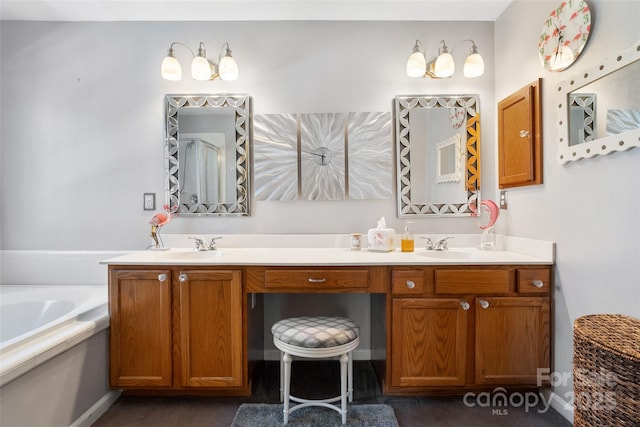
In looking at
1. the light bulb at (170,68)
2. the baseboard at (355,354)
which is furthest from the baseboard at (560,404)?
the light bulb at (170,68)

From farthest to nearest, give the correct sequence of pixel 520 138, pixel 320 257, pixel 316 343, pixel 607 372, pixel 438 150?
pixel 438 150 < pixel 520 138 < pixel 320 257 < pixel 316 343 < pixel 607 372

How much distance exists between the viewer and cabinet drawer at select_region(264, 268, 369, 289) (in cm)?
Result: 161

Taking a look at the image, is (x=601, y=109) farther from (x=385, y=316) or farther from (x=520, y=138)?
(x=385, y=316)

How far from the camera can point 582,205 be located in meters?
1.44

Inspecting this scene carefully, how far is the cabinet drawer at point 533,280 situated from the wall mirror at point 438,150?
0.62m

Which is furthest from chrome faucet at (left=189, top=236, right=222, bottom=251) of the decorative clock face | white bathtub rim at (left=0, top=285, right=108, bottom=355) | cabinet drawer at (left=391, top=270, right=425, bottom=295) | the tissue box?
the decorative clock face

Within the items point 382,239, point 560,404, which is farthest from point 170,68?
point 560,404

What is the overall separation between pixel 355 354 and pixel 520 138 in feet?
5.95

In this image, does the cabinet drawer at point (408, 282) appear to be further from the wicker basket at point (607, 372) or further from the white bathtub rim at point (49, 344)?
the white bathtub rim at point (49, 344)

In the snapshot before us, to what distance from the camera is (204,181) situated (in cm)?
214

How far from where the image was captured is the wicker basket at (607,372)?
0.88 metres

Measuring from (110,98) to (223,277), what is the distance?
5.34ft

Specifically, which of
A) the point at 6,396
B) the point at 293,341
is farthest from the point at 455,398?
the point at 6,396

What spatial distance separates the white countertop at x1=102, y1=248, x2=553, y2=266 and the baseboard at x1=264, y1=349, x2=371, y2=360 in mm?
762
